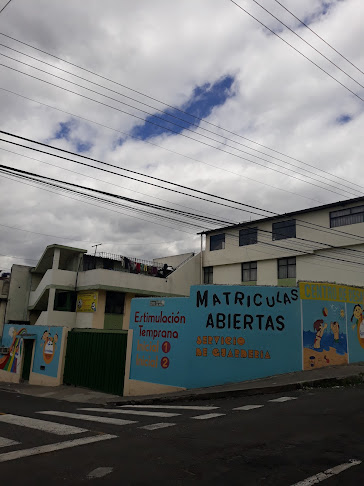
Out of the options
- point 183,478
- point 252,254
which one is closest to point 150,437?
point 183,478

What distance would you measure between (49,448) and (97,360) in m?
11.3

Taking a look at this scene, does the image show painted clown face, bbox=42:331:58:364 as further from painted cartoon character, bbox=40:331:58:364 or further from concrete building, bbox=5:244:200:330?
concrete building, bbox=5:244:200:330

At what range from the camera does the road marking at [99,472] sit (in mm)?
4961

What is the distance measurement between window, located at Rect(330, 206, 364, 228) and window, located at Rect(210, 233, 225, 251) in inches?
398

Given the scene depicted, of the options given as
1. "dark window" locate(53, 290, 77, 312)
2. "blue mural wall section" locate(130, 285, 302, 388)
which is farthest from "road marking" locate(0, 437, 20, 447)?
"dark window" locate(53, 290, 77, 312)

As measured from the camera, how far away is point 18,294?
104ft

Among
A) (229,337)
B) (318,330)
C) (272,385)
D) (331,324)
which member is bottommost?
(272,385)

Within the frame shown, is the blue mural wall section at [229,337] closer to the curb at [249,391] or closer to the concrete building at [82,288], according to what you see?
the curb at [249,391]

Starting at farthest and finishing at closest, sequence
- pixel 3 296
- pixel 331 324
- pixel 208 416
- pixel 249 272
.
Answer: pixel 249 272, pixel 3 296, pixel 331 324, pixel 208 416

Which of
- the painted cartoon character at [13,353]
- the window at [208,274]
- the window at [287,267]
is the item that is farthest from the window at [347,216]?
the painted cartoon character at [13,353]

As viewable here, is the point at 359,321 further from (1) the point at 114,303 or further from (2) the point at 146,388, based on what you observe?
(1) the point at 114,303

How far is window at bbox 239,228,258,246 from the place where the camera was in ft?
109

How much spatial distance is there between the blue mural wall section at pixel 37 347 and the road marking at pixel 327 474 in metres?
16.7

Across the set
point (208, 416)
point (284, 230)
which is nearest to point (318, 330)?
point (208, 416)
